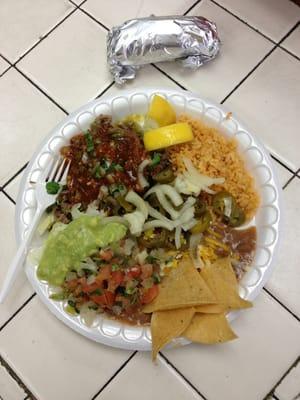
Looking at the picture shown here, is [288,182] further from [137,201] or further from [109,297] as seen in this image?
[109,297]

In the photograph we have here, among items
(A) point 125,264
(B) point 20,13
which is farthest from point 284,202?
(B) point 20,13

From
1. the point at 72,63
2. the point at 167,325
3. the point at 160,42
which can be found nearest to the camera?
the point at 167,325

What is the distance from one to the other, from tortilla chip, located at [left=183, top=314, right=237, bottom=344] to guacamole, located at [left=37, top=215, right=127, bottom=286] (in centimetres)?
21

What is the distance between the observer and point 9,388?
0.97 metres

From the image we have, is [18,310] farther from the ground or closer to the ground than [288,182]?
closer to the ground

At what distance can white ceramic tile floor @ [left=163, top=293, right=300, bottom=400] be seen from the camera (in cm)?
94

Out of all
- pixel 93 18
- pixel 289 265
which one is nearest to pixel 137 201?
pixel 289 265

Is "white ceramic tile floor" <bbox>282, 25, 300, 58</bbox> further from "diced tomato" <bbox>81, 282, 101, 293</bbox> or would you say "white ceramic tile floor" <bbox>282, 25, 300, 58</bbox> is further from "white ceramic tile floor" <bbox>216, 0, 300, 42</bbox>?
"diced tomato" <bbox>81, 282, 101, 293</bbox>

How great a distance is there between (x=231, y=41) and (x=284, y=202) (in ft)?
1.39

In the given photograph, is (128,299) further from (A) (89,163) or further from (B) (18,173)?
(B) (18,173)

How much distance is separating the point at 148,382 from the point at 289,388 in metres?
0.28

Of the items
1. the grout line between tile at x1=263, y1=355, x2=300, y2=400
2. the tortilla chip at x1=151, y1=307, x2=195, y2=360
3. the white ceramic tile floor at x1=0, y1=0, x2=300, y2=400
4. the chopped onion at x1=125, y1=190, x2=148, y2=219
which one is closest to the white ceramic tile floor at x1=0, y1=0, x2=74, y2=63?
the white ceramic tile floor at x1=0, y1=0, x2=300, y2=400

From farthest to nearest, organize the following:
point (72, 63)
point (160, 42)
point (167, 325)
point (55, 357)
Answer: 1. point (72, 63)
2. point (160, 42)
3. point (55, 357)
4. point (167, 325)

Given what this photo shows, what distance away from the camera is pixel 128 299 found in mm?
893
